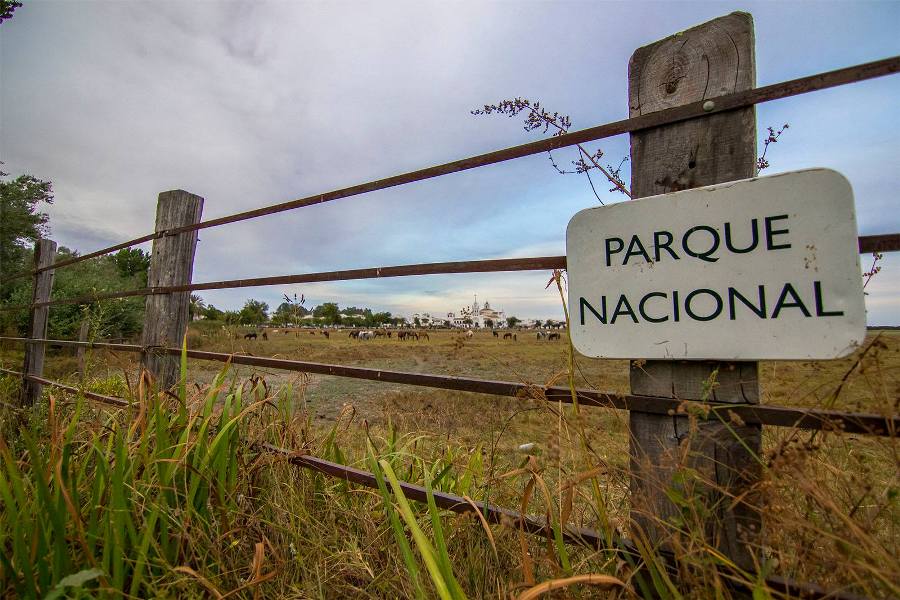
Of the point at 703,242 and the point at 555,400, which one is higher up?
the point at 703,242

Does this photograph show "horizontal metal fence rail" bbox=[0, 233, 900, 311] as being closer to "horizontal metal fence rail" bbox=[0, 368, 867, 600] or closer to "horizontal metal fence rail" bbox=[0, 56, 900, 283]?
"horizontal metal fence rail" bbox=[0, 56, 900, 283]

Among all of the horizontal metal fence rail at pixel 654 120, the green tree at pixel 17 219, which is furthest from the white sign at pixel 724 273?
the green tree at pixel 17 219

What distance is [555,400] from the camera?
137 centimetres

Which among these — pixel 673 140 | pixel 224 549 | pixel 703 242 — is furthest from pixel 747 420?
pixel 224 549

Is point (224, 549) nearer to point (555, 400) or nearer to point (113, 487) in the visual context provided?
point (113, 487)

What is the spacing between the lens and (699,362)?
3.83 feet

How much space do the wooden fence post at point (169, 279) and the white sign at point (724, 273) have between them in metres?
2.51

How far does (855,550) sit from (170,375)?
3.13 metres

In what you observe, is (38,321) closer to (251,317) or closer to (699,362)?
(251,317)

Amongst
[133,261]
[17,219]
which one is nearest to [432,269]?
[17,219]

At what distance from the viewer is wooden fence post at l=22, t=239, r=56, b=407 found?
4.57 metres

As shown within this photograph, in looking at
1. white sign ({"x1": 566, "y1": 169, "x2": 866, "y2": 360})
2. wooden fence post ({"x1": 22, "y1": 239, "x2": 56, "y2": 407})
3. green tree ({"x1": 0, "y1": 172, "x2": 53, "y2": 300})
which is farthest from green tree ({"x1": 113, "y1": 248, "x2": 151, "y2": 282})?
white sign ({"x1": 566, "y1": 169, "x2": 866, "y2": 360})

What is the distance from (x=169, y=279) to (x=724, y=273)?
2953mm

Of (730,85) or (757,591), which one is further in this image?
(730,85)
